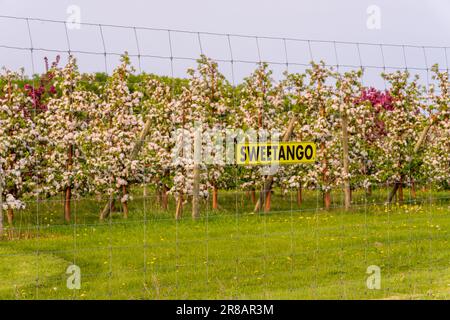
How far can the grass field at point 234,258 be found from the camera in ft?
41.2

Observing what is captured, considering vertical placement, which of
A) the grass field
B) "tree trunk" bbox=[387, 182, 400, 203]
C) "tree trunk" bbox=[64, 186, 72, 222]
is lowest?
the grass field

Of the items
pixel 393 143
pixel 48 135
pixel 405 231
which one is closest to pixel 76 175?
pixel 48 135

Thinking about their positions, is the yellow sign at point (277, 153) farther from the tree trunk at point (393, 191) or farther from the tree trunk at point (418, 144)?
the tree trunk at point (418, 144)

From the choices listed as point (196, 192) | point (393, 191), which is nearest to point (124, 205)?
point (196, 192)

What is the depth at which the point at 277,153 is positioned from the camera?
12.6m

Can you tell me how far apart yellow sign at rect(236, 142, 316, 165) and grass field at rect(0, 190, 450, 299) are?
927 millimetres

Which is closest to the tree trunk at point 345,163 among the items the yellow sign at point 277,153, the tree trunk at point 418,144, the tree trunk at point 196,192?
the tree trunk at point 418,144

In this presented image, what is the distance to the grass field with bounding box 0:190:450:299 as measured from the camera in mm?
12555

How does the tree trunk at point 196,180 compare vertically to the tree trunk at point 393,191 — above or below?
above

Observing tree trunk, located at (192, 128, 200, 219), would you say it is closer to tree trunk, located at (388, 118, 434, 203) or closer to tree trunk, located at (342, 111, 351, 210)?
tree trunk, located at (342, 111, 351, 210)

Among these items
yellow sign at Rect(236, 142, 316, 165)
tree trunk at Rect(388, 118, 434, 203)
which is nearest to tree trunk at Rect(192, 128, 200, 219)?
tree trunk at Rect(388, 118, 434, 203)

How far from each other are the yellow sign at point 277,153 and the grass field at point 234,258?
3.04ft

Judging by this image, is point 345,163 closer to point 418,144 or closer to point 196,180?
point 418,144

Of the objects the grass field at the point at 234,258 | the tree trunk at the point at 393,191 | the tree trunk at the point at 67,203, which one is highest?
the tree trunk at the point at 67,203
